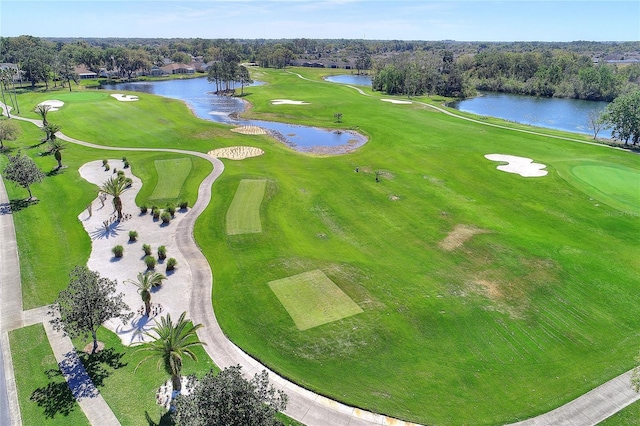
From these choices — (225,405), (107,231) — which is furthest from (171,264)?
(225,405)

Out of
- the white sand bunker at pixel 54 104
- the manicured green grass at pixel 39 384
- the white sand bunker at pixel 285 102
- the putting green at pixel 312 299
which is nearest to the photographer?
the manicured green grass at pixel 39 384

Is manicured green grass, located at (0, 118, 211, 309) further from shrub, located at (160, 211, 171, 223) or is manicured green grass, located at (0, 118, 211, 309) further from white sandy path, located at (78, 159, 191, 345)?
shrub, located at (160, 211, 171, 223)

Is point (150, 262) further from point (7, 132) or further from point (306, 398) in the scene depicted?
point (7, 132)

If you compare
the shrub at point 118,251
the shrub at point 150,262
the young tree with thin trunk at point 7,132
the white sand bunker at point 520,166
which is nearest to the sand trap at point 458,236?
the white sand bunker at point 520,166

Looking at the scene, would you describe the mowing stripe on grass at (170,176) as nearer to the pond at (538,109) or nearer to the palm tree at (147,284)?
the palm tree at (147,284)

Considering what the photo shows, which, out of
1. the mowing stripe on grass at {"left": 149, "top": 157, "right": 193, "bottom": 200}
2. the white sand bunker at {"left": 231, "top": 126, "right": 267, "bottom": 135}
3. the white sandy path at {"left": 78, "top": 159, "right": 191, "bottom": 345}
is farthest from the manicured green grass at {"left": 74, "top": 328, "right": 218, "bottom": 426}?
the white sand bunker at {"left": 231, "top": 126, "right": 267, "bottom": 135}
